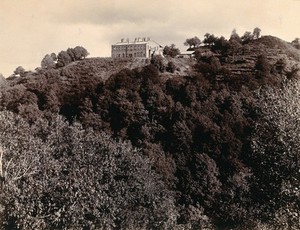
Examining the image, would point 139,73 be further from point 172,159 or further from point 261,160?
point 261,160

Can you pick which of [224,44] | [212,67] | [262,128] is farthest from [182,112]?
[224,44]

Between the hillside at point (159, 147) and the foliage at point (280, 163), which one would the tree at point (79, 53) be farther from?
the foliage at point (280, 163)

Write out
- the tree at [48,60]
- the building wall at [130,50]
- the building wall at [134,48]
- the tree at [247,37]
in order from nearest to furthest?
the tree at [247,37], the tree at [48,60], the building wall at [134,48], the building wall at [130,50]

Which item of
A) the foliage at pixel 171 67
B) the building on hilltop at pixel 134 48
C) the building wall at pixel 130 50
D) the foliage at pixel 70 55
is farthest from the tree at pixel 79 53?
the foliage at pixel 171 67

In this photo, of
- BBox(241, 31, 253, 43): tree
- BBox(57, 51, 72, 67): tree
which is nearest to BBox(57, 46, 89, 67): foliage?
BBox(57, 51, 72, 67): tree

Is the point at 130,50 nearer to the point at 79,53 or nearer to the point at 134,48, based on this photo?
the point at 134,48

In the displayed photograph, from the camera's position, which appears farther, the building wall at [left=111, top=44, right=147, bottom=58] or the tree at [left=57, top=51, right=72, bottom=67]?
the building wall at [left=111, top=44, right=147, bottom=58]

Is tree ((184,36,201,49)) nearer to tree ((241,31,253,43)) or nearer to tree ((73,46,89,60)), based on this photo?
tree ((241,31,253,43))
